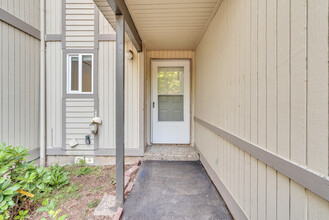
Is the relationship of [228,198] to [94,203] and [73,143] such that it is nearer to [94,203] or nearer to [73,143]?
[94,203]

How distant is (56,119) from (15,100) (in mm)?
759

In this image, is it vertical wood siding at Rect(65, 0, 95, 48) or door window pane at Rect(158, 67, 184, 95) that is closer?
vertical wood siding at Rect(65, 0, 95, 48)

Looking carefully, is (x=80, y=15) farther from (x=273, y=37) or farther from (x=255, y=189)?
(x=255, y=189)

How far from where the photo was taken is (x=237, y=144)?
5.33 feet

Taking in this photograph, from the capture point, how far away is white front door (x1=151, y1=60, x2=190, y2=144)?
162 inches

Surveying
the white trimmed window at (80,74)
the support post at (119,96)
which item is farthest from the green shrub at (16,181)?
the white trimmed window at (80,74)

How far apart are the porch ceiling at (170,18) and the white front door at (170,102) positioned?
72cm

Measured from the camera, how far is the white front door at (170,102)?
13.5ft

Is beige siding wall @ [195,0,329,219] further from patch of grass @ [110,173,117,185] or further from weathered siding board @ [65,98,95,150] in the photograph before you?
weathered siding board @ [65,98,95,150]

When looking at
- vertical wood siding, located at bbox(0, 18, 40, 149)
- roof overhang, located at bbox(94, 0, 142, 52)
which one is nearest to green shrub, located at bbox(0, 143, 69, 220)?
vertical wood siding, located at bbox(0, 18, 40, 149)

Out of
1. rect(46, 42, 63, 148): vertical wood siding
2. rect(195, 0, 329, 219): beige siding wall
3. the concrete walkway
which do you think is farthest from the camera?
rect(46, 42, 63, 148): vertical wood siding

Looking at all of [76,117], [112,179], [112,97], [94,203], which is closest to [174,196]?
[94,203]

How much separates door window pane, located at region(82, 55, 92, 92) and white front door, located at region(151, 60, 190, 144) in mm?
1444

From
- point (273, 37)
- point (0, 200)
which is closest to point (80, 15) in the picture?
point (0, 200)
